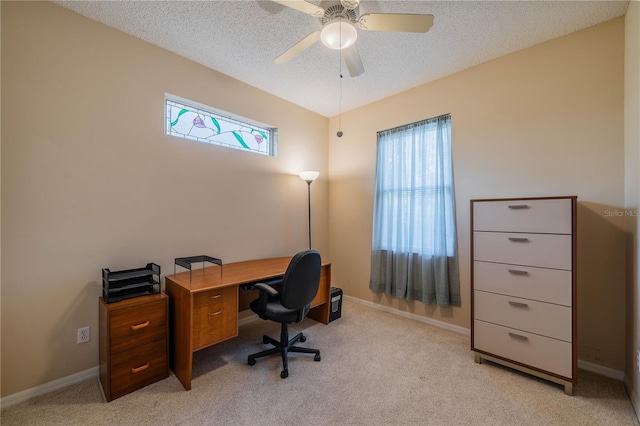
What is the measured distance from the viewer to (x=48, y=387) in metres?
1.85

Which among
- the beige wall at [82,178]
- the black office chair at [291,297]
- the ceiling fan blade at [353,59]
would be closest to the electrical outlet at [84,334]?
the beige wall at [82,178]

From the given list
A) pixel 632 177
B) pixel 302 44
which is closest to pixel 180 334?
pixel 302 44

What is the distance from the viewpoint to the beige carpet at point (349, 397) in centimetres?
162

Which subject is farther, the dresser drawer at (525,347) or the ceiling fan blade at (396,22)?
the dresser drawer at (525,347)

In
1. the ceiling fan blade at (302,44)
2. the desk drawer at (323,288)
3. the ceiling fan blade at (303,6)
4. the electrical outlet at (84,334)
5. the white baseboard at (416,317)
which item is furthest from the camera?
the desk drawer at (323,288)

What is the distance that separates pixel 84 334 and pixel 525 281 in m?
3.40

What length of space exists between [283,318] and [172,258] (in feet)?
3.99

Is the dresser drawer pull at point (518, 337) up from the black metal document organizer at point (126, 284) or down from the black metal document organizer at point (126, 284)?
down

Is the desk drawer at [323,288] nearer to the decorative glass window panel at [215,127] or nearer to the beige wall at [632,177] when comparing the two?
the decorative glass window panel at [215,127]

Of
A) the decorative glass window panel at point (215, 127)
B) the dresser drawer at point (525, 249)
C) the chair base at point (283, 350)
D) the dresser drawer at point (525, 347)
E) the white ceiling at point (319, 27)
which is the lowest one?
the chair base at point (283, 350)

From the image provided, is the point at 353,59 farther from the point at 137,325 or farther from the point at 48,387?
the point at 48,387

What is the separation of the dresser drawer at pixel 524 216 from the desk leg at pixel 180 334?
2.42 m

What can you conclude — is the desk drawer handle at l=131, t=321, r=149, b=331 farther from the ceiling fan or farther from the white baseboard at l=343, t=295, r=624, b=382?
the white baseboard at l=343, t=295, r=624, b=382

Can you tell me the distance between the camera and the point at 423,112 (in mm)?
3080
